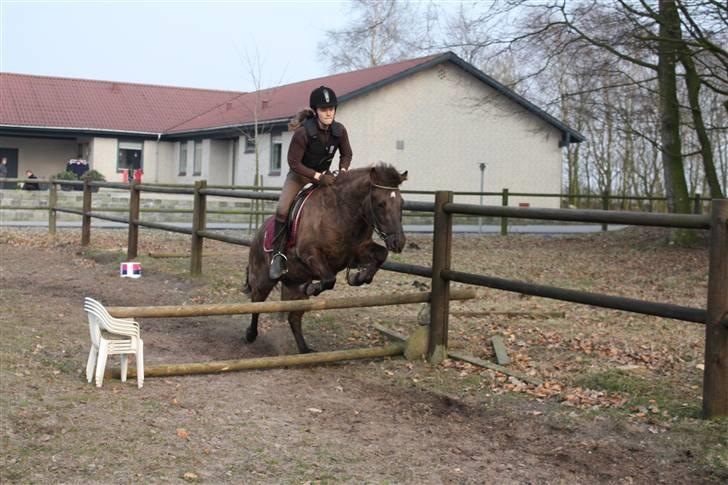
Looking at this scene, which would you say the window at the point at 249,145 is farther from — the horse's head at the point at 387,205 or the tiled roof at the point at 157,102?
the horse's head at the point at 387,205

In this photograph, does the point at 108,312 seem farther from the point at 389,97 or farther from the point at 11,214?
the point at 389,97

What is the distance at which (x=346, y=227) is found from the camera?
7836 mm

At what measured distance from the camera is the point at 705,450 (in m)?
5.34

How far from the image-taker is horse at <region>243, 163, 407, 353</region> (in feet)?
24.5

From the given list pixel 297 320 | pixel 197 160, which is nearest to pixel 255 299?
pixel 297 320

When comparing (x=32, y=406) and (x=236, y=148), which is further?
(x=236, y=148)

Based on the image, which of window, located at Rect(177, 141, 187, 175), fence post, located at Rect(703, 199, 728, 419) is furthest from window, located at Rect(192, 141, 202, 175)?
fence post, located at Rect(703, 199, 728, 419)

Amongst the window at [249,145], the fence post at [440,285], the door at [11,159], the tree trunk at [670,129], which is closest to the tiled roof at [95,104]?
the door at [11,159]

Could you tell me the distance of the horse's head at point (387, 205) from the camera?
284 inches

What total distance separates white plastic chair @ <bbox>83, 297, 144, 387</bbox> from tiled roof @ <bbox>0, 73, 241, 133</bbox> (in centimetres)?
3637

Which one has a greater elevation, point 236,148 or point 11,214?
point 236,148

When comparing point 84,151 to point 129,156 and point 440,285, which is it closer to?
point 129,156

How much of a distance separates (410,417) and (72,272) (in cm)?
980

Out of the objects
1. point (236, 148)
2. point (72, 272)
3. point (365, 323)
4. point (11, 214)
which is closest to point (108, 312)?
point (365, 323)
